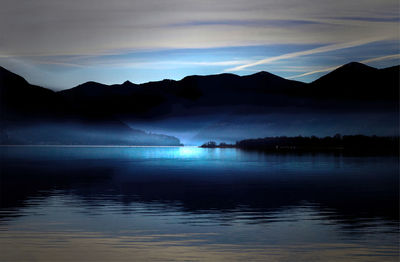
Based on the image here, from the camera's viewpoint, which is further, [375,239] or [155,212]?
[155,212]

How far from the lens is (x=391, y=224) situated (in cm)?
3541

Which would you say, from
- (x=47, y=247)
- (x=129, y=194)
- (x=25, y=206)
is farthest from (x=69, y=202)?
(x=47, y=247)

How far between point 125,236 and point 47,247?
4.70 meters

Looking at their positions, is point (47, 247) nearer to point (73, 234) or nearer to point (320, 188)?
point (73, 234)

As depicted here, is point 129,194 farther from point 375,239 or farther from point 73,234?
point 375,239

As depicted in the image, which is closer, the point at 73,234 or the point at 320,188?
the point at 73,234

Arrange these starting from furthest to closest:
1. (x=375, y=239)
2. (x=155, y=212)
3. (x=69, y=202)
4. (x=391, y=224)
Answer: (x=69, y=202) → (x=155, y=212) → (x=391, y=224) → (x=375, y=239)

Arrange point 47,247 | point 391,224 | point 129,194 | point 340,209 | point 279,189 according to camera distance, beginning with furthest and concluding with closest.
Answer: point 279,189, point 129,194, point 340,209, point 391,224, point 47,247

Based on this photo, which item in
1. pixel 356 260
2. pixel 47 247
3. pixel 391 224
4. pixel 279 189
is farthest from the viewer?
pixel 279 189

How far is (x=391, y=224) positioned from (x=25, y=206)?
2842 centimetres

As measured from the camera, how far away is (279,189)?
62.2 m

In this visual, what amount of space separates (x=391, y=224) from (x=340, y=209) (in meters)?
8.25

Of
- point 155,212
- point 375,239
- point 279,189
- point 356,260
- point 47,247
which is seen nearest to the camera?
point 356,260

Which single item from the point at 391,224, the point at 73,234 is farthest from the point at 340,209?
the point at 73,234
